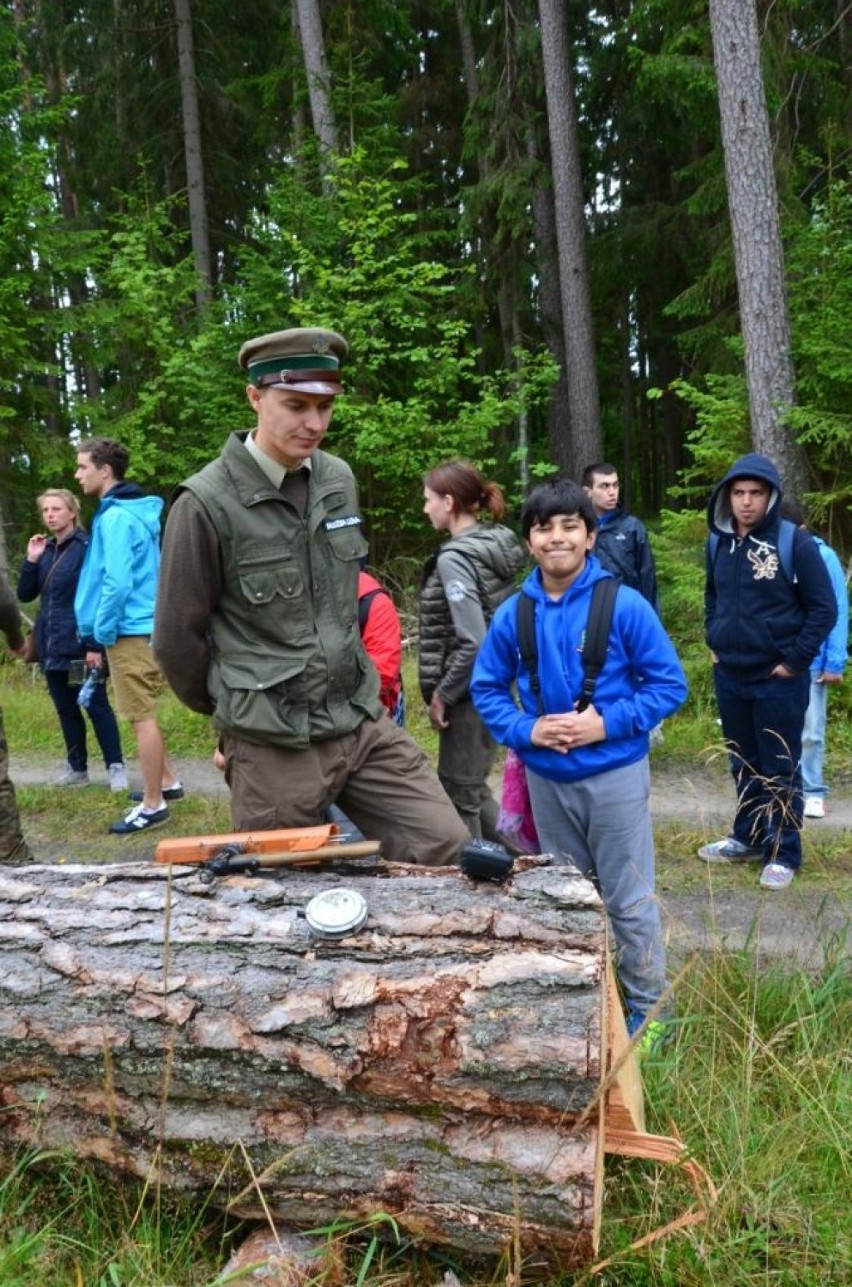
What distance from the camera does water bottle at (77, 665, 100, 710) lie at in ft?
21.9

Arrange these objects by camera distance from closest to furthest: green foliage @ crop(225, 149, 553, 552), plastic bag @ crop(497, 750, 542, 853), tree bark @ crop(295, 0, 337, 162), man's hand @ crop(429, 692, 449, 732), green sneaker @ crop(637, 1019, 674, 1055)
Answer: green sneaker @ crop(637, 1019, 674, 1055) < plastic bag @ crop(497, 750, 542, 853) < man's hand @ crop(429, 692, 449, 732) < green foliage @ crop(225, 149, 553, 552) < tree bark @ crop(295, 0, 337, 162)

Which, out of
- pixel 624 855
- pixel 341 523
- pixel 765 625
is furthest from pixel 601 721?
pixel 765 625

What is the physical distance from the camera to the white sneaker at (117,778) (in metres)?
7.16

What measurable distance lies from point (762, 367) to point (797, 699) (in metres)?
4.46

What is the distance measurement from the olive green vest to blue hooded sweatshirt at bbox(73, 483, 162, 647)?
3117 mm

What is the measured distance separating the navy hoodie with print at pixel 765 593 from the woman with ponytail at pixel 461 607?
1.10 metres

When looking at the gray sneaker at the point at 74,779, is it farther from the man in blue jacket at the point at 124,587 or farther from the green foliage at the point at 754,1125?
the green foliage at the point at 754,1125

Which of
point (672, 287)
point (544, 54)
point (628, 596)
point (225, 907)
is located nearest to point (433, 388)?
point (544, 54)

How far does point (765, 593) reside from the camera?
4684mm

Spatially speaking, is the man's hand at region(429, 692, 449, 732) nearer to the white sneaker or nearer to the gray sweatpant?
the gray sweatpant

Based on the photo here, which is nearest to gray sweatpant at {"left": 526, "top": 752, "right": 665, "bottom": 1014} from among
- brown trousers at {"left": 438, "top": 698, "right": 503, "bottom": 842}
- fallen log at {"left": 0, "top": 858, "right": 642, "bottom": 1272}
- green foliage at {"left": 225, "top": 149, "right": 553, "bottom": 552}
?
fallen log at {"left": 0, "top": 858, "right": 642, "bottom": 1272}

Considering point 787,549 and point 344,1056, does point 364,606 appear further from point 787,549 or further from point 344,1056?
point 344,1056

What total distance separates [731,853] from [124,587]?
157 inches

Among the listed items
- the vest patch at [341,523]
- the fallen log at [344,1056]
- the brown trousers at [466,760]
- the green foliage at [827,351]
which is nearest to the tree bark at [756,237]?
the green foliage at [827,351]
